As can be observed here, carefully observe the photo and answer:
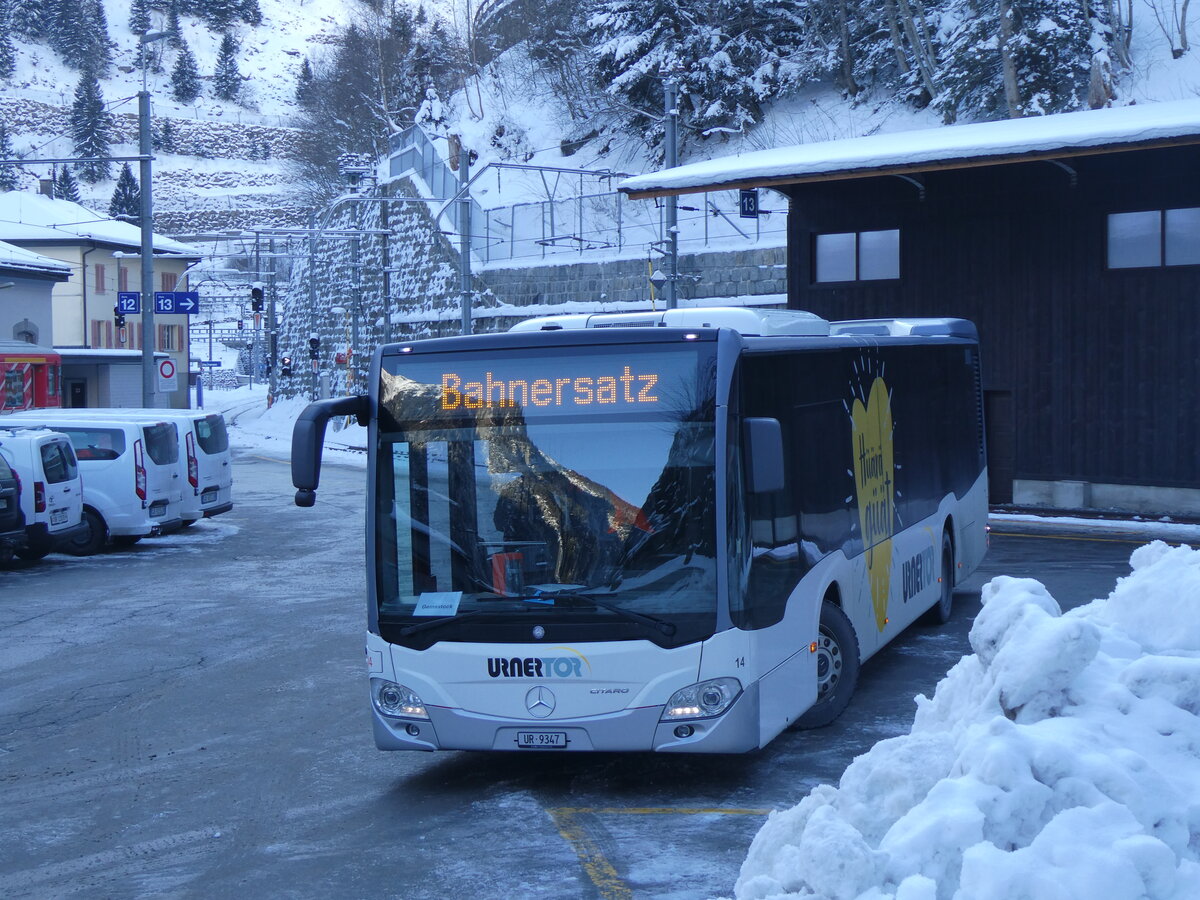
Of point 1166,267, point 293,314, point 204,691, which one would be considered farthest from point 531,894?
point 293,314

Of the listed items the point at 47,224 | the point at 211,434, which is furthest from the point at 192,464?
the point at 47,224

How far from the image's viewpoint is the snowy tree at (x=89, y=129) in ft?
468

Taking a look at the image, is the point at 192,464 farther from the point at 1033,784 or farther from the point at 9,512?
the point at 1033,784

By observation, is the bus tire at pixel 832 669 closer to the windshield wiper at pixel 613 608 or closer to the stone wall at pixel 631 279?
the windshield wiper at pixel 613 608

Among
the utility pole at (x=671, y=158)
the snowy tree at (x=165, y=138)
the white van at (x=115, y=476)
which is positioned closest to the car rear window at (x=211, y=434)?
the white van at (x=115, y=476)

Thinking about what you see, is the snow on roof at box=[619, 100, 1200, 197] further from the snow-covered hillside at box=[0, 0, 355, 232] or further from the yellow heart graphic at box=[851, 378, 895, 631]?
the snow-covered hillside at box=[0, 0, 355, 232]

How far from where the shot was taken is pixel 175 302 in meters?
33.6

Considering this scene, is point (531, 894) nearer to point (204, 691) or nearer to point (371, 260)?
point (204, 691)

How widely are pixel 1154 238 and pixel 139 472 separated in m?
16.1

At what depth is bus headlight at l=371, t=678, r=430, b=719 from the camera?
766 centimetres

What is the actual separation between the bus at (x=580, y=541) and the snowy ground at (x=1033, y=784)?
70.9 inches

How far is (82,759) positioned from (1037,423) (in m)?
18.2

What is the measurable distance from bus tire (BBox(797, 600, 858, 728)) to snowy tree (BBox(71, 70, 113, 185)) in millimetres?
140855

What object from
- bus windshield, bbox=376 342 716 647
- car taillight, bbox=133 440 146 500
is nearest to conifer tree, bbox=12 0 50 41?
car taillight, bbox=133 440 146 500
